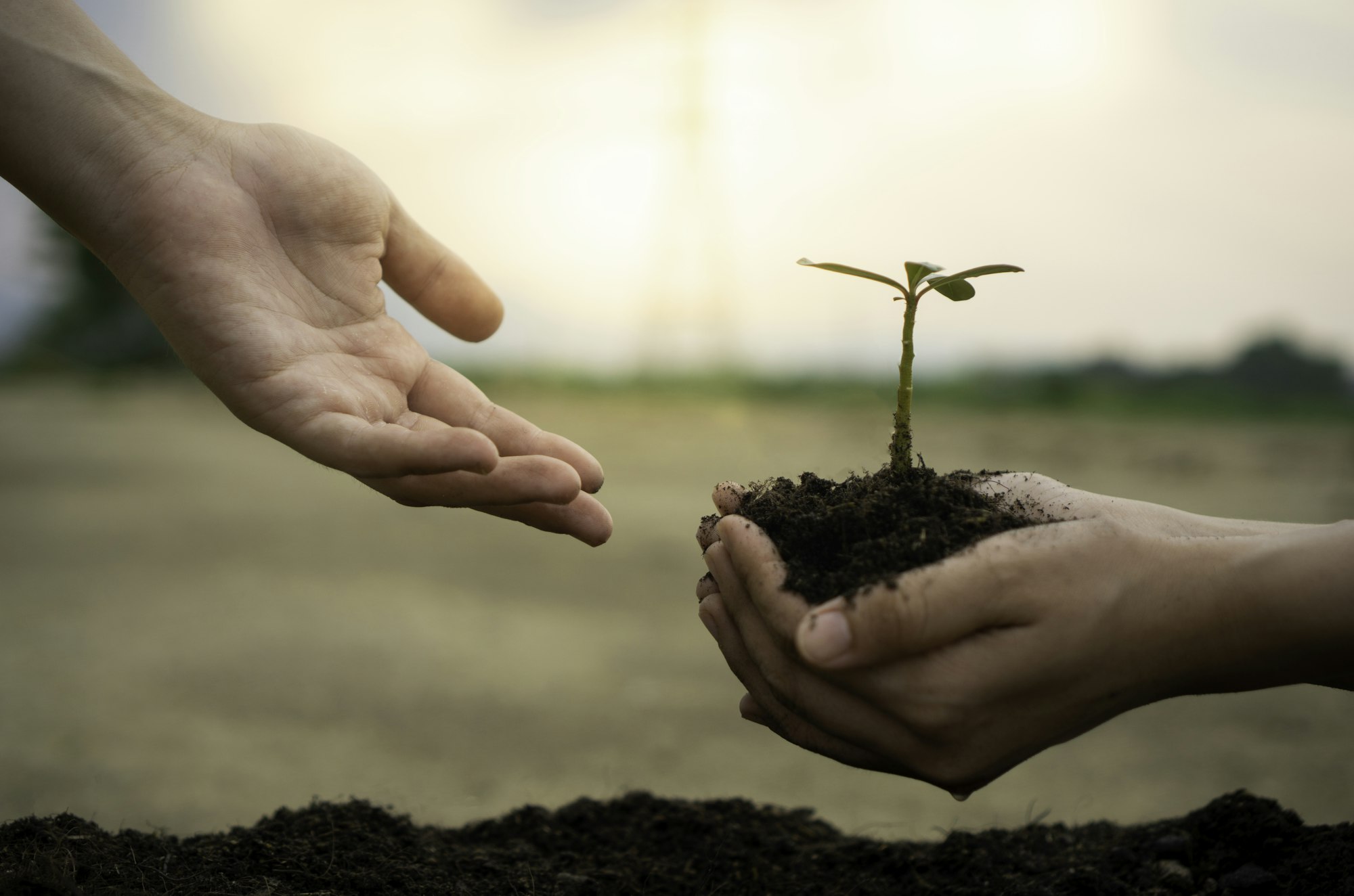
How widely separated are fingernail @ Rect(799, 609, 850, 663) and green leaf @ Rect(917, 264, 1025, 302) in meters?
0.64

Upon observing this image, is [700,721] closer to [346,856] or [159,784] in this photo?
[159,784]

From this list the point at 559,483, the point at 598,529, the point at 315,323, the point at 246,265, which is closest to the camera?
the point at 559,483

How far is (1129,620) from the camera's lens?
1288 millimetres

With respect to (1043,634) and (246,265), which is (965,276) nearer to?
(1043,634)

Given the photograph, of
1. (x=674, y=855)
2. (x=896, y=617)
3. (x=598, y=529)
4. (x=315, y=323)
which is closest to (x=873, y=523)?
(x=896, y=617)

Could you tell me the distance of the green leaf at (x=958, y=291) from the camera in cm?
157

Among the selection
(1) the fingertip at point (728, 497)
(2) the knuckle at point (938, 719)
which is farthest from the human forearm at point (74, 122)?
(2) the knuckle at point (938, 719)

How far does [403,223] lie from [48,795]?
7.31 feet

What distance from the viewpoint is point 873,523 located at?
140 cm

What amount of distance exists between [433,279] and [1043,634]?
1.74 m

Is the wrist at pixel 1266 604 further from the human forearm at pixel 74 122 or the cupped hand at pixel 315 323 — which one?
the human forearm at pixel 74 122

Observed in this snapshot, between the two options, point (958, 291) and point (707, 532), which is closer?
point (958, 291)

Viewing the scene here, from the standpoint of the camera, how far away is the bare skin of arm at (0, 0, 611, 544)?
166 centimetres

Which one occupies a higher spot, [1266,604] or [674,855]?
[1266,604]
